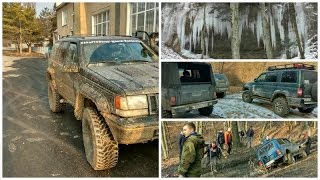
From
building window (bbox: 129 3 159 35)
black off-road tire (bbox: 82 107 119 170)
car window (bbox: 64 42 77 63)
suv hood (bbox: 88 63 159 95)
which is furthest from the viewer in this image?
car window (bbox: 64 42 77 63)

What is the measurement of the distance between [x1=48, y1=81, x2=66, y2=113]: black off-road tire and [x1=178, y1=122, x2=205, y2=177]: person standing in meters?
2.65

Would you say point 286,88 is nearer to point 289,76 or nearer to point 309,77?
point 289,76

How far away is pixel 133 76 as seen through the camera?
3.58 m

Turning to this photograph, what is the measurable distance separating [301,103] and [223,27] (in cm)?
108

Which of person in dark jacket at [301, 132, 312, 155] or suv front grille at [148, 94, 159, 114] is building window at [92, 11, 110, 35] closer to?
suv front grille at [148, 94, 159, 114]

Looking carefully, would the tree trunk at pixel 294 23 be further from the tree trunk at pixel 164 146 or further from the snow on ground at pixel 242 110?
the tree trunk at pixel 164 146

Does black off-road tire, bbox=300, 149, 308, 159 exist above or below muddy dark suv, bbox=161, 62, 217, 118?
below

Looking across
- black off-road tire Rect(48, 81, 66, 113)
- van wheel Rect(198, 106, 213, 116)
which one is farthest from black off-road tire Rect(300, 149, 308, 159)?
Result: black off-road tire Rect(48, 81, 66, 113)

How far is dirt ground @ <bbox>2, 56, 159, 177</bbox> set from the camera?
3758 mm

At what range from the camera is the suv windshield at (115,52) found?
13.6 ft

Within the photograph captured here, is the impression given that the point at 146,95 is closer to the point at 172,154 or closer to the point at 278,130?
the point at 172,154

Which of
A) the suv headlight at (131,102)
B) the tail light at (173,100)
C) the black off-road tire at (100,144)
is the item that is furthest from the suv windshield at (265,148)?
the black off-road tire at (100,144)

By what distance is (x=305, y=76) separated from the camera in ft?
11.3

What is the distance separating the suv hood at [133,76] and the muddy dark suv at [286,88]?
3.06 ft
